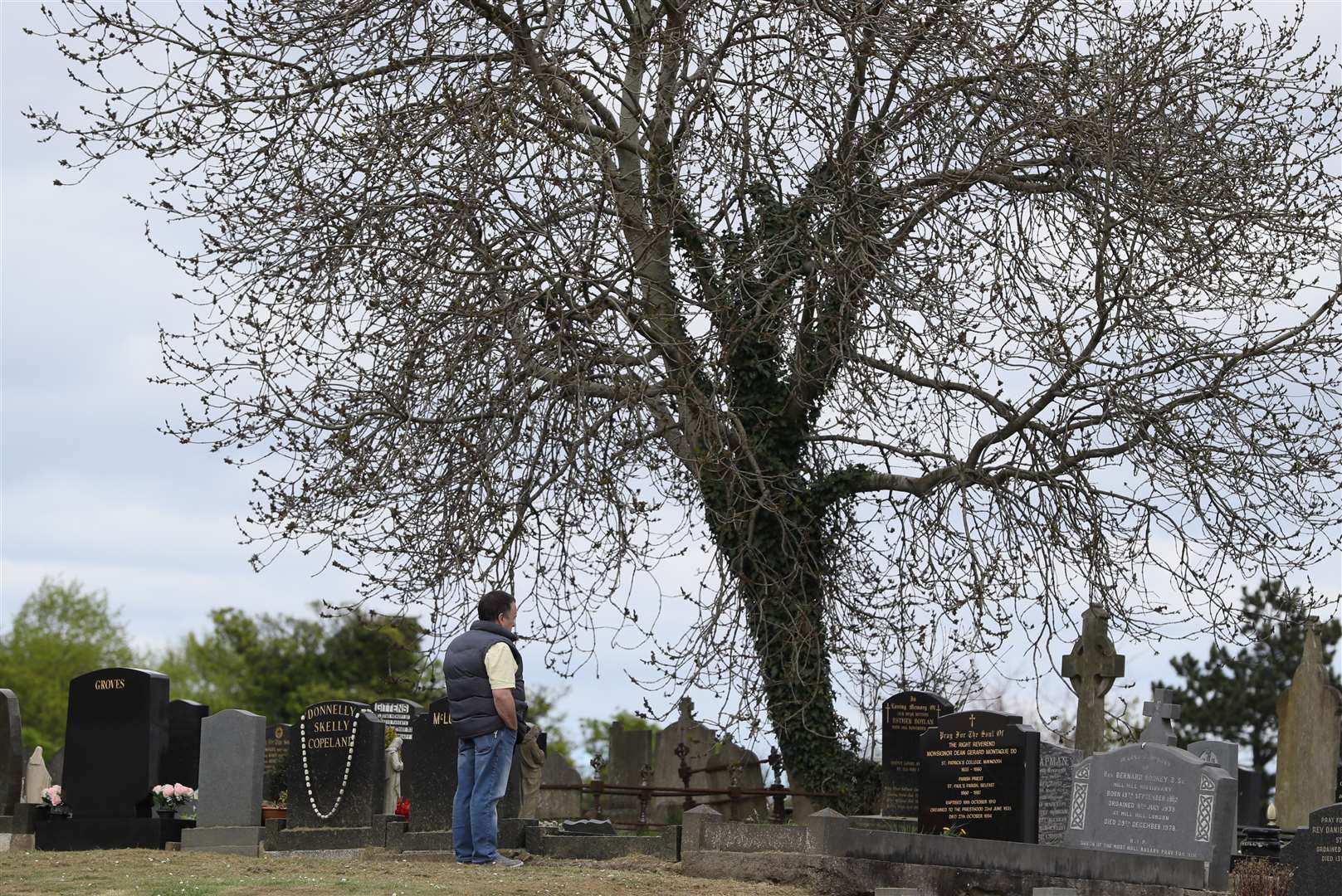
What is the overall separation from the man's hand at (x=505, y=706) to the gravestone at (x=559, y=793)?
22.5ft

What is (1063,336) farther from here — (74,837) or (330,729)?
(74,837)

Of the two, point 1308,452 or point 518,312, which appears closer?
point 518,312

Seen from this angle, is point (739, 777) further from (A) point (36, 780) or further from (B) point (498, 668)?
(B) point (498, 668)

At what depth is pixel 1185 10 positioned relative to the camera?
50.9 feet

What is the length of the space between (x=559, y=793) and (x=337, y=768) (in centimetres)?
536

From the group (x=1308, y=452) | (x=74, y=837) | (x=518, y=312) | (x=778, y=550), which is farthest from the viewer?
(x=778, y=550)

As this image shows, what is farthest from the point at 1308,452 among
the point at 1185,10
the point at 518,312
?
the point at 518,312

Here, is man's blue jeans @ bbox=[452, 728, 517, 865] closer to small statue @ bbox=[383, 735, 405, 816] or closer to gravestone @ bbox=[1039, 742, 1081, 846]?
small statue @ bbox=[383, 735, 405, 816]

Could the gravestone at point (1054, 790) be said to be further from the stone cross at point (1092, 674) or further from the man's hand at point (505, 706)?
the man's hand at point (505, 706)

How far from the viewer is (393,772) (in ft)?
50.4

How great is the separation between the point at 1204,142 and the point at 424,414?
7878 millimetres

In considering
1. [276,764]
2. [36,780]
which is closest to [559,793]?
[276,764]

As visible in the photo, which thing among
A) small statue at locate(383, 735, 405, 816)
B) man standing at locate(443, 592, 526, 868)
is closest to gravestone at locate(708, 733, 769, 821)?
small statue at locate(383, 735, 405, 816)

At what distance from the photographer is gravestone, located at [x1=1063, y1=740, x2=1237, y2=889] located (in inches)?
→ 457
